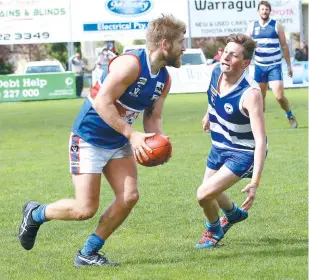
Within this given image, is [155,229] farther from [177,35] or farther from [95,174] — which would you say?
[177,35]

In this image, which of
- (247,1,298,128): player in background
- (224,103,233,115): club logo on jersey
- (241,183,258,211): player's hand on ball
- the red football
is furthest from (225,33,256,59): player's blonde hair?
(247,1,298,128): player in background

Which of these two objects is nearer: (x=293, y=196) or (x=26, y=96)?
(x=293, y=196)

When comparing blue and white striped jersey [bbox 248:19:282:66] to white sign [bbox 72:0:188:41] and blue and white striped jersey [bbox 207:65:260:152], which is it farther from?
white sign [bbox 72:0:188:41]

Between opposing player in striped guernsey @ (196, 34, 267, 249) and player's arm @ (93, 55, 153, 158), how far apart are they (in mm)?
908

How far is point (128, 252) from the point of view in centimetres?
741

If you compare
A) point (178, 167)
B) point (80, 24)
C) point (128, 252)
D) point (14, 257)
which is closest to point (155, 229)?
point (128, 252)

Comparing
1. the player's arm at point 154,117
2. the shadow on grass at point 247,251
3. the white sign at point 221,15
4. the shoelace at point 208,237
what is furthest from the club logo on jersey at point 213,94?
the white sign at point 221,15

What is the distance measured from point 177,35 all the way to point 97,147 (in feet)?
3.28

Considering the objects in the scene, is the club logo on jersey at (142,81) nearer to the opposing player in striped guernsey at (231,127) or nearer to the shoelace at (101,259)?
the opposing player in striped guernsey at (231,127)

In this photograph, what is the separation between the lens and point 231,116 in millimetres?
7266

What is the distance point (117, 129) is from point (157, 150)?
1.02 ft

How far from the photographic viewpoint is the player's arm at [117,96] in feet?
21.3

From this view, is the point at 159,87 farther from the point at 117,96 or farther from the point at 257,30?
the point at 257,30

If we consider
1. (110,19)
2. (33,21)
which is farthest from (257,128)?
(110,19)
